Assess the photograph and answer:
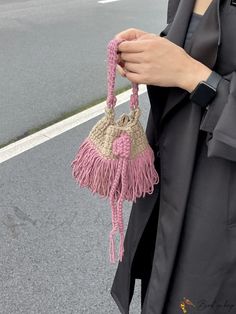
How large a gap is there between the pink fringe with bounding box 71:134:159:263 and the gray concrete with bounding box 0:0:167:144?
2.49 m

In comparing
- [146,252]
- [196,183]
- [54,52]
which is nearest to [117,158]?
[196,183]

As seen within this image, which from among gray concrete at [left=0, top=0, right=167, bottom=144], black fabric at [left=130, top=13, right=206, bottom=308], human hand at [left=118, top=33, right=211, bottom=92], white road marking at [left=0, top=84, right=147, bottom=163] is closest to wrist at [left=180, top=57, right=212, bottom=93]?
human hand at [left=118, top=33, right=211, bottom=92]

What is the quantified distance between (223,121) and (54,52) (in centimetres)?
471

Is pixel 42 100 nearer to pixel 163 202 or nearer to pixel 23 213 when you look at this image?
pixel 23 213

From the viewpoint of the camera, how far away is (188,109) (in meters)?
1.02

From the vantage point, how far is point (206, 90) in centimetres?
92

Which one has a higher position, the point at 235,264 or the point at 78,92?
the point at 235,264

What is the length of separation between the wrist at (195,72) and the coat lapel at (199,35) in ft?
0.06

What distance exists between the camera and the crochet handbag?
107 centimetres

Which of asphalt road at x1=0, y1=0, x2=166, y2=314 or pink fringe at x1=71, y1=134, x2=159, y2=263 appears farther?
asphalt road at x1=0, y1=0, x2=166, y2=314

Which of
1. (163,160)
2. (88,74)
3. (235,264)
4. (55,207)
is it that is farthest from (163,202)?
(88,74)

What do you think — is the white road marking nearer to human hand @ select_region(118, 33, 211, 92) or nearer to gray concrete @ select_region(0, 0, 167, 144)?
gray concrete @ select_region(0, 0, 167, 144)

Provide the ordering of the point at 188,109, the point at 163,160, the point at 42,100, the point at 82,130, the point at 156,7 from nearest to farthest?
the point at 188,109
the point at 163,160
the point at 82,130
the point at 42,100
the point at 156,7

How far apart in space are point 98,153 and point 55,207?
1696 mm
